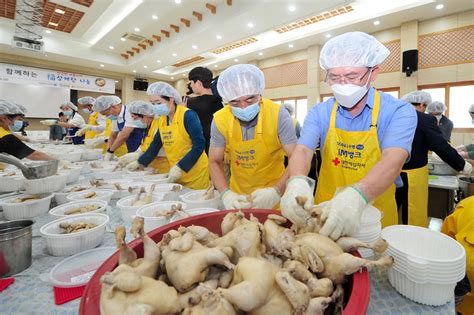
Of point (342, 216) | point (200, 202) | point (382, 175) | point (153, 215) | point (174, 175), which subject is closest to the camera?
point (342, 216)

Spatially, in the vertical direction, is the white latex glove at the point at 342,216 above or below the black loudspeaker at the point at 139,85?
below

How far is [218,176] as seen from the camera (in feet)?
6.10

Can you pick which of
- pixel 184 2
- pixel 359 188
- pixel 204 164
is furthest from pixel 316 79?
pixel 359 188

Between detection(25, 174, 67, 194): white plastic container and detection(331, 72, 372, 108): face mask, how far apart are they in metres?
1.78

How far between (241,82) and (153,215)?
1038mm

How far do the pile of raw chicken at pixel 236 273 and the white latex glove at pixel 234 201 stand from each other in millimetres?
395

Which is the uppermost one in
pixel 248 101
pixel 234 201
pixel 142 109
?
pixel 142 109

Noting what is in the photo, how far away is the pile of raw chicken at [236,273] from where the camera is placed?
52cm

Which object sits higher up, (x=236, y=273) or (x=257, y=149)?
(x=257, y=149)

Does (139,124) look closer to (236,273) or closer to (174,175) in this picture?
(174,175)

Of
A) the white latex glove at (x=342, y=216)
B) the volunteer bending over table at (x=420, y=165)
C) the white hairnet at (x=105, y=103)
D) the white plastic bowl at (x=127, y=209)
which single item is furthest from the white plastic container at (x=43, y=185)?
the white hairnet at (x=105, y=103)

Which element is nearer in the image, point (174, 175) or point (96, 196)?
point (96, 196)

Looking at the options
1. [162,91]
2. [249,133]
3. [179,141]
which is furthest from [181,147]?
[249,133]

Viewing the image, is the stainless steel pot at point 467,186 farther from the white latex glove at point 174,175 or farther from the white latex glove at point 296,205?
the white latex glove at point 174,175
